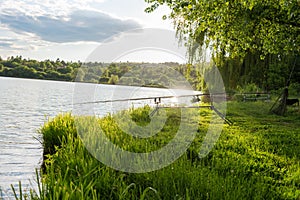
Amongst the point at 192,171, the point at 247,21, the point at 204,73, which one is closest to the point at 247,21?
the point at 247,21

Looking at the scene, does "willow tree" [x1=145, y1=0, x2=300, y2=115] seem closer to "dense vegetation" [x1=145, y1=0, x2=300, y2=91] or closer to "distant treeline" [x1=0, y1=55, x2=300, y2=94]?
"dense vegetation" [x1=145, y1=0, x2=300, y2=91]

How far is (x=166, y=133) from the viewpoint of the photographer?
26.4 feet

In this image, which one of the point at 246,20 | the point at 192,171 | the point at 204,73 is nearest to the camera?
the point at 192,171

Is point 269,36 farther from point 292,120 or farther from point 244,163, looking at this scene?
point 244,163

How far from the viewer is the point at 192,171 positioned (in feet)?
14.4

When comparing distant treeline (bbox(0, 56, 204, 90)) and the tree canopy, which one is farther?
the tree canopy

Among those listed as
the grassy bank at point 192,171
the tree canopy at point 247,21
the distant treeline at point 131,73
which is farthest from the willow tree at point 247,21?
the grassy bank at point 192,171

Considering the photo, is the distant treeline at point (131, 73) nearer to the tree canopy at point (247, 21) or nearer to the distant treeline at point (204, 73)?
the distant treeline at point (204, 73)

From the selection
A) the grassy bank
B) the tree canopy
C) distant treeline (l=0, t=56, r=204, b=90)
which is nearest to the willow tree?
the tree canopy

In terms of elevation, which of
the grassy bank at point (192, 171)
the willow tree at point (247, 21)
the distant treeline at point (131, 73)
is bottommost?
the grassy bank at point (192, 171)

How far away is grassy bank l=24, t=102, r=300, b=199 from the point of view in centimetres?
347

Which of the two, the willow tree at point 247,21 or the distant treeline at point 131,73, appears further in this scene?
the willow tree at point 247,21

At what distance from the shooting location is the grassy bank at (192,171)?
11.4ft

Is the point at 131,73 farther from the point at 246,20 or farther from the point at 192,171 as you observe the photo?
the point at 192,171
